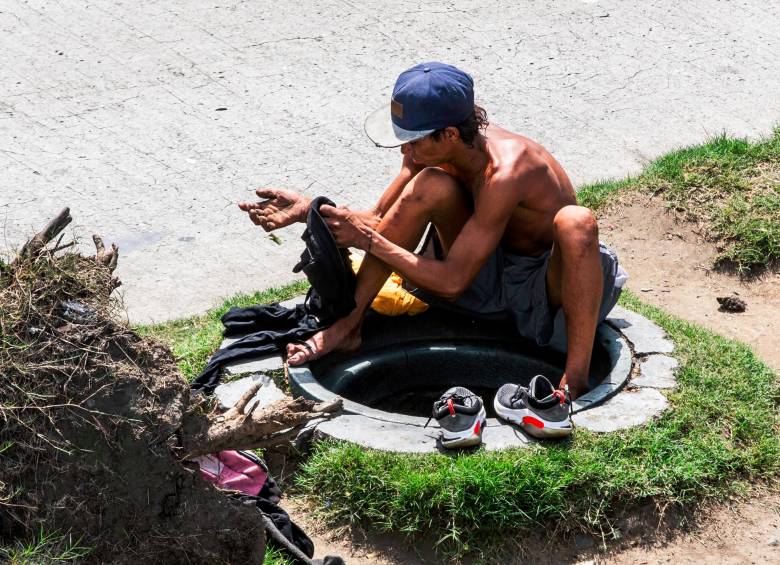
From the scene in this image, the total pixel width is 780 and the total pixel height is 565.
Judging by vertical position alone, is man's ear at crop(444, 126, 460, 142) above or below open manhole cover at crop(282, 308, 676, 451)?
above

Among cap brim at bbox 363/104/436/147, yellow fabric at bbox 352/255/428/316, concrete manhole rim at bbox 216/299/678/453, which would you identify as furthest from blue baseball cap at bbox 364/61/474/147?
concrete manhole rim at bbox 216/299/678/453

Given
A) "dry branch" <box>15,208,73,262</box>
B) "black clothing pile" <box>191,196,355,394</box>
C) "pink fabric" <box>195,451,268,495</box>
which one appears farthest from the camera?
"black clothing pile" <box>191,196,355,394</box>

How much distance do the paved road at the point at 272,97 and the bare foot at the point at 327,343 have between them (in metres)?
1.21

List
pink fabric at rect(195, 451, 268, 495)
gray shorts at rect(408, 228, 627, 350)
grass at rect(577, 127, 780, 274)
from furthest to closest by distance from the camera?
grass at rect(577, 127, 780, 274) < gray shorts at rect(408, 228, 627, 350) < pink fabric at rect(195, 451, 268, 495)

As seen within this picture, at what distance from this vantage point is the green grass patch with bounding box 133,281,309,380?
5199mm

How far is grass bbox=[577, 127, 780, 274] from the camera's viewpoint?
6.24 meters

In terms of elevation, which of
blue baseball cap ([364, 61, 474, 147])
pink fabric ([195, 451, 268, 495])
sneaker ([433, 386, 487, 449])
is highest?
blue baseball cap ([364, 61, 474, 147])

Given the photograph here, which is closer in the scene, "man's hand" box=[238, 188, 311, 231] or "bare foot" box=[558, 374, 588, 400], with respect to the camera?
"bare foot" box=[558, 374, 588, 400]

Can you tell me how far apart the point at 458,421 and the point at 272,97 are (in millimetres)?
4199

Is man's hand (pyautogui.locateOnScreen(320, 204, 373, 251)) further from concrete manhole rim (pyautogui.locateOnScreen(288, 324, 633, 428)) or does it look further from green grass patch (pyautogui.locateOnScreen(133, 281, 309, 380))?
green grass patch (pyautogui.locateOnScreen(133, 281, 309, 380))

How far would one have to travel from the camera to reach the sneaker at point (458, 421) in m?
4.30

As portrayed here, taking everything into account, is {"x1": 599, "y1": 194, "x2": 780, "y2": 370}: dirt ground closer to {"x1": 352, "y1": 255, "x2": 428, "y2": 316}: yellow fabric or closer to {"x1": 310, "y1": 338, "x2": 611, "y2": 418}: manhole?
{"x1": 310, "y1": 338, "x2": 611, "y2": 418}: manhole

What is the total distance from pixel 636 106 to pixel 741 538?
4.49 meters

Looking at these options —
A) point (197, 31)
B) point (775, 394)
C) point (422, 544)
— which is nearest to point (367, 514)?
point (422, 544)
